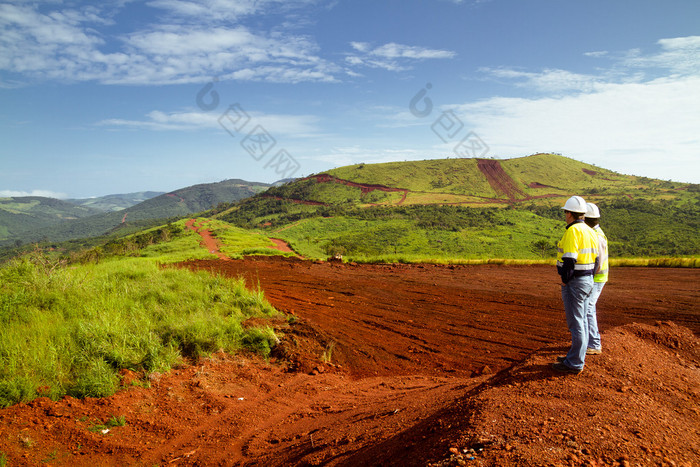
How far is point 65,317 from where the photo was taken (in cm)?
609

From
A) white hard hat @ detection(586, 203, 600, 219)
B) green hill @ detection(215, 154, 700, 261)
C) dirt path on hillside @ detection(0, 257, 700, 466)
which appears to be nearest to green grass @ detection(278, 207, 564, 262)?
green hill @ detection(215, 154, 700, 261)

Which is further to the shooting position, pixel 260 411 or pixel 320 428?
pixel 260 411

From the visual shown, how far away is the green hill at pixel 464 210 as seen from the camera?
47.5 metres

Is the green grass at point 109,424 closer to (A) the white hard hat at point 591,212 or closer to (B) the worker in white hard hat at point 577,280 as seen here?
(B) the worker in white hard hat at point 577,280

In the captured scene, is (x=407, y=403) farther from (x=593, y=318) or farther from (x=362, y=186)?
(x=362, y=186)

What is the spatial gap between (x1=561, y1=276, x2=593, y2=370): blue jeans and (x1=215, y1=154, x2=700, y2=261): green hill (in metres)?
15.3

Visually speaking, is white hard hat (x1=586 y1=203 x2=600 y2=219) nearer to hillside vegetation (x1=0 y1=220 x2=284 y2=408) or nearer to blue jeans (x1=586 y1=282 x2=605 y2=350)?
blue jeans (x1=586 y1=282 x2=605 y2=350)

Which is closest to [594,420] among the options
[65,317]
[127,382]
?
[127,382]

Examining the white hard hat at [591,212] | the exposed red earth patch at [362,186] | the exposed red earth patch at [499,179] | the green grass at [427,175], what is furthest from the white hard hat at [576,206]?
the green grass at [427,175]

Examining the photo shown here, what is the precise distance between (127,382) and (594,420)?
5607 mm

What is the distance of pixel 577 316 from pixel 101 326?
22.6ft

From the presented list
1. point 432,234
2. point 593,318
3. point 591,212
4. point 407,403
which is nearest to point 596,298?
point 593,318

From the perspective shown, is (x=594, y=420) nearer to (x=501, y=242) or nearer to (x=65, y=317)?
(x=65, y=317)

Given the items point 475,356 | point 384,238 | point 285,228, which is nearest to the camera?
point 475,356
